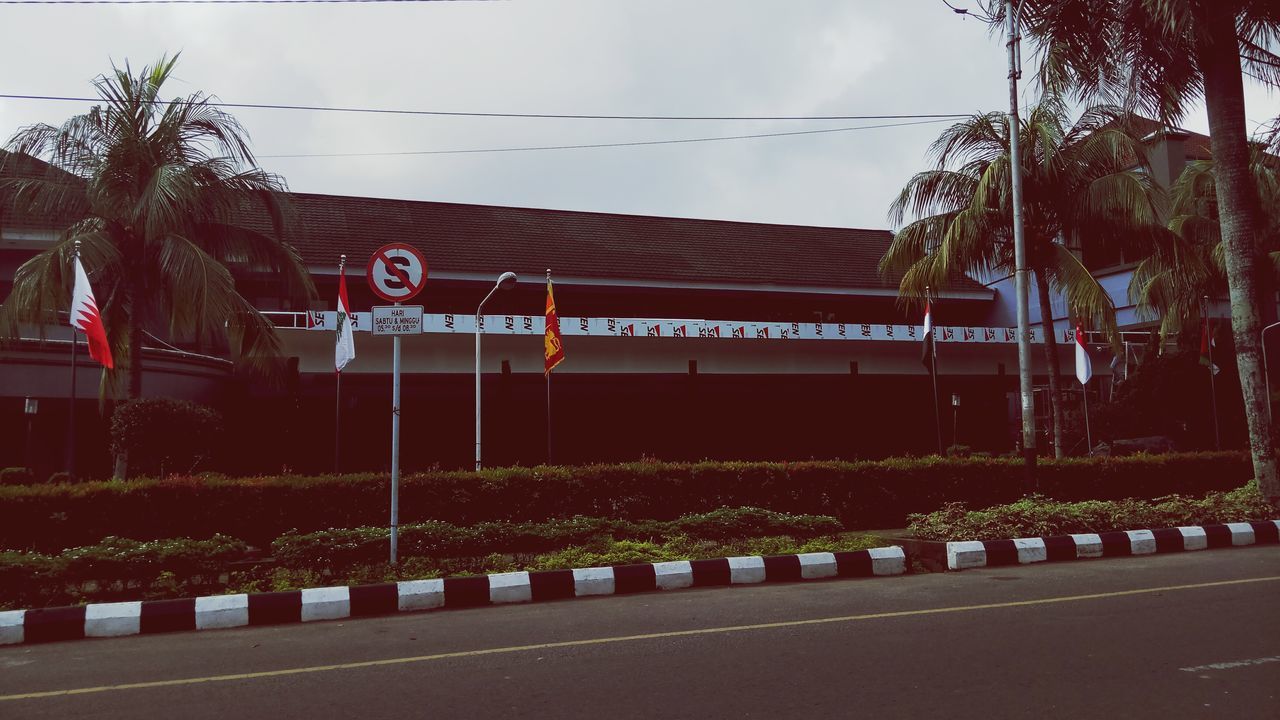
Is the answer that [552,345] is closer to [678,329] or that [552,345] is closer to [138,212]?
[138,212]

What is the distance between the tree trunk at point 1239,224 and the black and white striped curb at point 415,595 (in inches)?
290

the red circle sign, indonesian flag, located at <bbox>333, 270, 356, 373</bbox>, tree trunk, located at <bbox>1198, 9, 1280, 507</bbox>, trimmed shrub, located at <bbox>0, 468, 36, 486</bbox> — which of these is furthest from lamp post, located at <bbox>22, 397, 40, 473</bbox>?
tree trunk, located at <bbox>1198, 9, 1280, 507</bbox>

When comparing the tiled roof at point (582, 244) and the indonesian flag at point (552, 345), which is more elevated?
the tiled roof at point (582, 244)

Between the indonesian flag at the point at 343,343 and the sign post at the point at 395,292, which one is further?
the indonesian flag at the point at 343,343

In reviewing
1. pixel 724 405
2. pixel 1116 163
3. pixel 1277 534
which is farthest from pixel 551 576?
pixel 724 405

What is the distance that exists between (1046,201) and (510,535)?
1588cm

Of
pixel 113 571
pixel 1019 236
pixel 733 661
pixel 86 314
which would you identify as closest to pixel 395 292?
pixel 113 571

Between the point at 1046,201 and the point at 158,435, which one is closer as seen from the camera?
the point at 158,435

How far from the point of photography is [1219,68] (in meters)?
13.8

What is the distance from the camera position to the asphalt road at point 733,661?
15.2 ft

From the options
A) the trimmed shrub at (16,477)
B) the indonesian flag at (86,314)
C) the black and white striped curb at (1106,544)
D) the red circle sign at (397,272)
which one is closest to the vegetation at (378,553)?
the black and white striped curb at (1106,544)

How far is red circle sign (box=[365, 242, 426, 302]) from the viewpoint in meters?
9.66

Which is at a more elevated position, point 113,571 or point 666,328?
point 666,328

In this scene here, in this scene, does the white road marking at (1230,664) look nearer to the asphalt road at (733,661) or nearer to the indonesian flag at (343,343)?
the asphalt road at (733,661)
